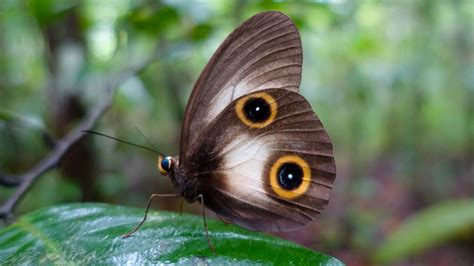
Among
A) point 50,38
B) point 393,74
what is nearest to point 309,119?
point 50,38

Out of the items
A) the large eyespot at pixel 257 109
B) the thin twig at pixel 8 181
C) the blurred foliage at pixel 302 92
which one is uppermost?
the blurred foliage at pixel 302 92

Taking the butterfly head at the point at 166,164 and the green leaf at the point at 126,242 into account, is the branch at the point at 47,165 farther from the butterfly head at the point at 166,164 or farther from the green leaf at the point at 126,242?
the butterfly head at the point at 166,164

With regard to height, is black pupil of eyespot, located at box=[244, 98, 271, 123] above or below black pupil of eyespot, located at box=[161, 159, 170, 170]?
above

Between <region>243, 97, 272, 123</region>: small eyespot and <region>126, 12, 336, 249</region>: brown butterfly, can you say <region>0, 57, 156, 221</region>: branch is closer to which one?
<region>126, 12, 336, 249</region>: brown butterfly

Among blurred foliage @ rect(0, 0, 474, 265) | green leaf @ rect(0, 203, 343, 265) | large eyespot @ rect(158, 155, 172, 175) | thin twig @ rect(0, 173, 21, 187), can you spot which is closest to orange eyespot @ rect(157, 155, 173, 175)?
large eyespot @ rect(158, 155, 172, 175)

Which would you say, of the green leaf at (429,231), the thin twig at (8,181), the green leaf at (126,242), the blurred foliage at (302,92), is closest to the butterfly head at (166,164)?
the green leaf at (126,242)

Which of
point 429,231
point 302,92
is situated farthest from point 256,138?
point 429,231

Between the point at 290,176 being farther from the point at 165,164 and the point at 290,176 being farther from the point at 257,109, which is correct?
the point at 165,164
